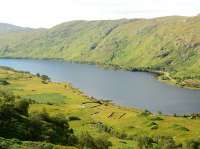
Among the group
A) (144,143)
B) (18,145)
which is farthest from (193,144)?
(18,145)

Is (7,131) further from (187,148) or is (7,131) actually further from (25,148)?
(187,148)

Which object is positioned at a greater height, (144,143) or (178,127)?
(144,143)

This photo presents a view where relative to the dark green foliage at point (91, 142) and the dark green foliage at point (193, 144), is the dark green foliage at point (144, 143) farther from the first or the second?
the dark green foliage at point (91, 142)

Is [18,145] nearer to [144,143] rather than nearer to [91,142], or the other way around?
[91,142]

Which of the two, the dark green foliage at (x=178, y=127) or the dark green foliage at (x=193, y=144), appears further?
the dark green foliage at (x=178, y=127)

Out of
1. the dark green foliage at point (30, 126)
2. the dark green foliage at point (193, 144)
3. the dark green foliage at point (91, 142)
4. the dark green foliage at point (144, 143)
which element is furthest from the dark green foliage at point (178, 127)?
the dark green foliage at point (30, 126)

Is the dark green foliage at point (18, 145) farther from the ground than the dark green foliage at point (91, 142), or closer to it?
farther from the ground

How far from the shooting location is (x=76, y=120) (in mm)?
195000

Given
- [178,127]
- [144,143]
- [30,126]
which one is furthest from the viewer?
[178,127]

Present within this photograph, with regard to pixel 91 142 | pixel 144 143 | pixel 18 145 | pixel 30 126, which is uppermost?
pixel 18 145

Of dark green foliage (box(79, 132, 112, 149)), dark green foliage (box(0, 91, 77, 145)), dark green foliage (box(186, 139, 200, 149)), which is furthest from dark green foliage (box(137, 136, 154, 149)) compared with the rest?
dark green foliage (box(0, 91, 77, 145))

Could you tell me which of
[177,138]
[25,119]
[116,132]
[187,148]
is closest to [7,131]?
[25,119]

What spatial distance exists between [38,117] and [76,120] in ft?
258

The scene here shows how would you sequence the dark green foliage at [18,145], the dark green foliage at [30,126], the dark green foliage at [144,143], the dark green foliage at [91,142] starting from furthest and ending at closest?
the dark green foliage at [144,143]
the dark green foliage at [91,142]
the dark green foliage at [30,126]
the dark green foliage at [18,145]
